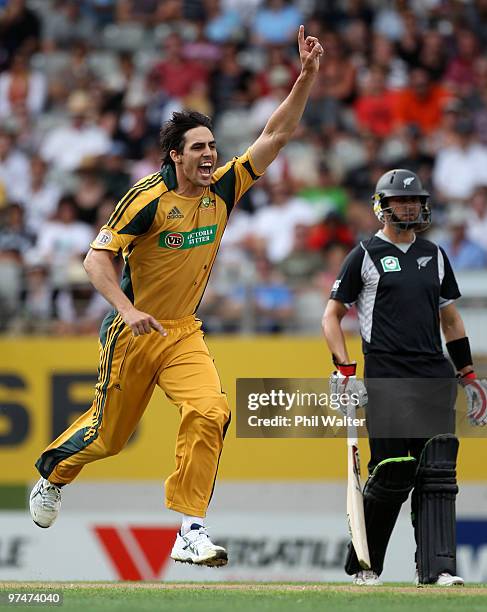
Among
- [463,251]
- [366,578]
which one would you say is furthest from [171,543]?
[366,578]

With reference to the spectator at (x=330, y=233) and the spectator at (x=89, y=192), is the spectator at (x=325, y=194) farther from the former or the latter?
the spectator at (x=89, y=192)

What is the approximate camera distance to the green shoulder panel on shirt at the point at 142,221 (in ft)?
25.0

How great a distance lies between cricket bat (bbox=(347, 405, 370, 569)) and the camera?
802cm

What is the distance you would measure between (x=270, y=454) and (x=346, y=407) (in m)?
4.32

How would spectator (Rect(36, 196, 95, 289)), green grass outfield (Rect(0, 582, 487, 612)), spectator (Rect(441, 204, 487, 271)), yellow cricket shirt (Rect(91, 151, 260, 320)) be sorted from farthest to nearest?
spectator (Rect(36, 196, 95, 289))
spectator (Rect(441, 204, 487, 271))
yellow cricket shirt (Rect(91, 151, 260, 320))
green grass outfield (Rect(0, 582, 487, 612))

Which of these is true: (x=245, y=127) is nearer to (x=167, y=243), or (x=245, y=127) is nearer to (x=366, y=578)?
(x=167, y=243)

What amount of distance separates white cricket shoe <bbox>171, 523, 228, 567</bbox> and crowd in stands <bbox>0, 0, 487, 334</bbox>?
179 inches

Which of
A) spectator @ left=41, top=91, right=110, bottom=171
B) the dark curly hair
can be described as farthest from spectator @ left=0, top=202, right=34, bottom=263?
the dark curly hair

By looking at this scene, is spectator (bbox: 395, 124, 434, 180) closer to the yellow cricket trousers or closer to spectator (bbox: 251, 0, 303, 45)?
spectator (bbox: 251, 0, 303, 45)

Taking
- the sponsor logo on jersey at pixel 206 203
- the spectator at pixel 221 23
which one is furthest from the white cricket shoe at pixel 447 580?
the spectator at pixel 221 23

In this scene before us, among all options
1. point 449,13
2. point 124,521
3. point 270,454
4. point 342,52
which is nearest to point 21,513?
point 124,521

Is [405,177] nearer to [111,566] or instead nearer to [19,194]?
[111,566]

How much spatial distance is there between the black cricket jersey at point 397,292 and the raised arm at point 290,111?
2.53ft

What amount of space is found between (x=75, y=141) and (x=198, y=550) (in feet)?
29.6
